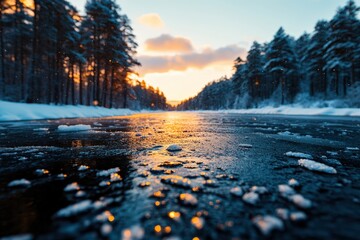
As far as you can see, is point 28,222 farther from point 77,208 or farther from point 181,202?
point 181,202

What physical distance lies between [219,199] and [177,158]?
66.1 inches

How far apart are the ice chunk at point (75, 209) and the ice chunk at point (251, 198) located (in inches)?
58.9

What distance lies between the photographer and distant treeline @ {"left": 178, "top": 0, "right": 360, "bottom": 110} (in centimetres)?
2539

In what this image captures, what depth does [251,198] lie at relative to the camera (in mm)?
1867

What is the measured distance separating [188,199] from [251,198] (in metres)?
0.63

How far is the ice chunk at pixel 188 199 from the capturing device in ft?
5.89

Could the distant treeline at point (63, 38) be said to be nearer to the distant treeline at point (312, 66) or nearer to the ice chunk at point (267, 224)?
the ice chunk at point (267, 224)

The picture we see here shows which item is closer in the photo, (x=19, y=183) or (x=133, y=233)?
(x=133, y=233)

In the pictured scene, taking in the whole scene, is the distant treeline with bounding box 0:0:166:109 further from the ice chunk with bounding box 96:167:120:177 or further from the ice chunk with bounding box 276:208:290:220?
the ice chunk with bounding box 276:208:290:220

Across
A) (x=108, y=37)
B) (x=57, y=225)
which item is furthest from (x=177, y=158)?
(x=108, y=37)

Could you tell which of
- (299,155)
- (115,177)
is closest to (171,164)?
(115,177)

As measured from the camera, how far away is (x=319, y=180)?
2410 millimetres

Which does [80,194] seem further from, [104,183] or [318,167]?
[318,167]

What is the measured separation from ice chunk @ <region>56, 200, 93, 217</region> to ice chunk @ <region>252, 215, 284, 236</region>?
1.46 meters
